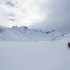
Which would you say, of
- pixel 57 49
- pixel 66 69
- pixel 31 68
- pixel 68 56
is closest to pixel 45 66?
pixel 31 68

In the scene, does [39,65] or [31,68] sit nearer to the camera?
[31,68]

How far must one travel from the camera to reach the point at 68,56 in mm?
8281

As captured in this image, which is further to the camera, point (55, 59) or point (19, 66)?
point (55, 59)

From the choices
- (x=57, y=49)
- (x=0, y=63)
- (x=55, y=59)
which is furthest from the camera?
(x=57, y=49)

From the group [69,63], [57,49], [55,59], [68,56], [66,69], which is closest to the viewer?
[66,69]

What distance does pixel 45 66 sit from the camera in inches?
254

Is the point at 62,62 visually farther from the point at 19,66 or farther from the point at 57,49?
the point at 19,66

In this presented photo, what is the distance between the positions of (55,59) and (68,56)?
1500 mm

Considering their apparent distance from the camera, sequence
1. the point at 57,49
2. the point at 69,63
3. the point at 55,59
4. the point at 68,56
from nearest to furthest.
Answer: the point at 69,63
the point at 55,59
the point at 68,56
the point at 57,49

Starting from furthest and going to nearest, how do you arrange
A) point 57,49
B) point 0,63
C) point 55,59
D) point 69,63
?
1. point 57,49
2. point 55,59
3. point 69,63
4. point 0,63

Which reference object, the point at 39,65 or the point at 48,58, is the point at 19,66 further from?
the point at 48,58

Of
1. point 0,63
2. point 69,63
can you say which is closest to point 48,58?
point 69,63

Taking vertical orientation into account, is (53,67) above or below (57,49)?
below

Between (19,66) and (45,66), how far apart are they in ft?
6.17
